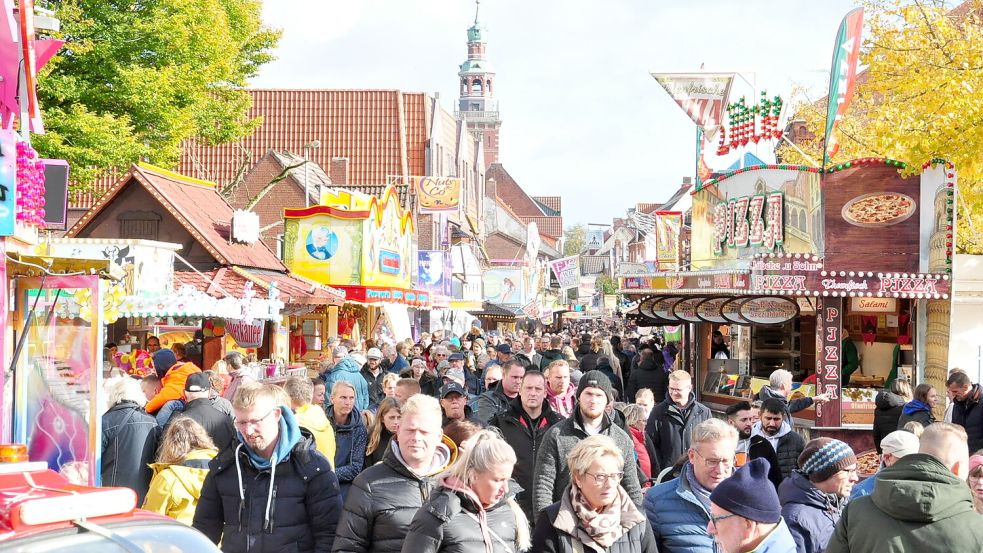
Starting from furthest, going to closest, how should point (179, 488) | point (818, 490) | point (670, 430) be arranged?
point (670, 430) < point (179, 488) < point (818, 490)

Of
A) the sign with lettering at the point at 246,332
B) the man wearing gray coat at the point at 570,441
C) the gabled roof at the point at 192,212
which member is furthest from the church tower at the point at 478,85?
the man wearing gray coat at the point at 570,441

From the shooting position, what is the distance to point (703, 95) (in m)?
23.4

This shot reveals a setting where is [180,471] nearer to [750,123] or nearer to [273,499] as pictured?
[273,499]

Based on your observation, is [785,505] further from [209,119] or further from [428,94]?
[428,94]

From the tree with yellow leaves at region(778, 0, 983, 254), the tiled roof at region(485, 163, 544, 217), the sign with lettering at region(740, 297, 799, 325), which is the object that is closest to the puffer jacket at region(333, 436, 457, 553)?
the tree with yellow leaves at region(778, 0, 983, 254)

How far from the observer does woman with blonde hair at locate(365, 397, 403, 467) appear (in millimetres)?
7574

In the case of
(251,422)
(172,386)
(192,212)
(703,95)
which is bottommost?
(172,386)

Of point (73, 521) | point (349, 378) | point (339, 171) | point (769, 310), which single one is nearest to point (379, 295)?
point (769, 310)

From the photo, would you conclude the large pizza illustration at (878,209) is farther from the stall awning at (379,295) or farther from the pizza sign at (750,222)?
the stall awning at (379,295)

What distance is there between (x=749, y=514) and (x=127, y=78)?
20.5m

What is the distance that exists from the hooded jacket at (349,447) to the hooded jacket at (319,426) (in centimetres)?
5

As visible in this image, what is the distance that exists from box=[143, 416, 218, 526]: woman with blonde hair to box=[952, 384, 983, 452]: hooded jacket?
740 centimetres

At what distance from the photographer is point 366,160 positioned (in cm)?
4944

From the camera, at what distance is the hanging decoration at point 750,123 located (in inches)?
891
